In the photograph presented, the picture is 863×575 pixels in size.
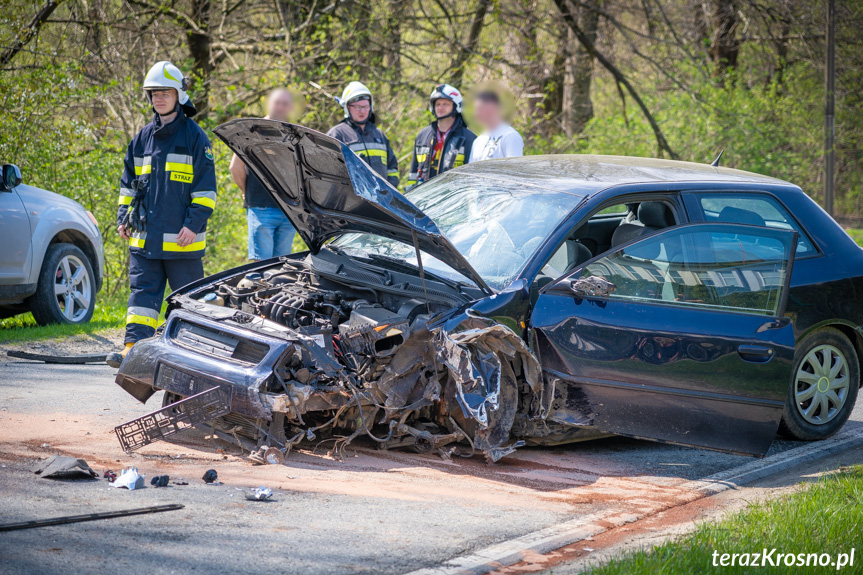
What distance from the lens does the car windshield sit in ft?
16.8

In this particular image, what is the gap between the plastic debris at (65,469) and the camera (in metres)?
4.20

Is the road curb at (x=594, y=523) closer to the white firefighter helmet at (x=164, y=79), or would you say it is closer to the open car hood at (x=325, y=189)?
the open car hood at (x=325, y=189)

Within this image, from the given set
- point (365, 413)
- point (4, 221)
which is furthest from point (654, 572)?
point (4, 221)

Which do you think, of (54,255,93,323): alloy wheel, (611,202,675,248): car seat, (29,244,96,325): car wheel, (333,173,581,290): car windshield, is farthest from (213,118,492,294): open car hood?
(54,255,93,323): alloy wheel

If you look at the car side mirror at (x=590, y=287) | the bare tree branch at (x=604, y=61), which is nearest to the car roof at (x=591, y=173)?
the car side mirror at (x=590, y=287)

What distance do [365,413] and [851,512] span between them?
2.44 metres

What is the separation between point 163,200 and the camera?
22.2 feet

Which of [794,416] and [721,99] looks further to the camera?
[721,99]

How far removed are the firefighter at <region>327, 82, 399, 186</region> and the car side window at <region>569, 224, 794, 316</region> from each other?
151 inches

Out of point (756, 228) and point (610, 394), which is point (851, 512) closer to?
point (610, 394)

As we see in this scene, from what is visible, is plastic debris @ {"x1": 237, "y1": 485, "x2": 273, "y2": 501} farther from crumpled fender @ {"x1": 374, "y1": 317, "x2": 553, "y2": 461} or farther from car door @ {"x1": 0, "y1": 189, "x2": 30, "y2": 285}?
car door @ {"x1": 0, "y1": 189, "x2": 30, "y2": 285}

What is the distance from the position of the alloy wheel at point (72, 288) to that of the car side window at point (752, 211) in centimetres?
608

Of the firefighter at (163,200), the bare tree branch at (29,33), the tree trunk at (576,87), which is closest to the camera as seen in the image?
the firefighter at (163,200)

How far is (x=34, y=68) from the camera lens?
11.4 m
